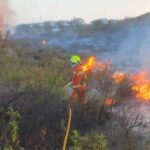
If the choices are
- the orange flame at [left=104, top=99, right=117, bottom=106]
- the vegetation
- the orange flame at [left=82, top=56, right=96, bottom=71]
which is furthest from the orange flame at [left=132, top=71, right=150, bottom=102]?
Answer: the vegetation

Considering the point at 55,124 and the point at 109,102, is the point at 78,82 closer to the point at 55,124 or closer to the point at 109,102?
the point at 109,102

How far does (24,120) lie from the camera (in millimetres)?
10664

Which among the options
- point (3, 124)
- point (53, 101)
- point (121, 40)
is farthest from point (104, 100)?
point (121, 40)

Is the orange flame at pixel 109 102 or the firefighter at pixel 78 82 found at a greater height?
the firefighter at pixel 78 82

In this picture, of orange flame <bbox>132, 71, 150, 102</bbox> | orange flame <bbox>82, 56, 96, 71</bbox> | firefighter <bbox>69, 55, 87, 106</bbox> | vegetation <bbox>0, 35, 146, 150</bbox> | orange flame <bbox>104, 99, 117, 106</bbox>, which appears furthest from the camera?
orange flame <bbox>132, 71, 150, 102</bbox>

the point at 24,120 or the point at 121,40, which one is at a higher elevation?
the point at 24,120

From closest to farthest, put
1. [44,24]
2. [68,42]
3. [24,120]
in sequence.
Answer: [24,120] → [68,42] → [44,24]

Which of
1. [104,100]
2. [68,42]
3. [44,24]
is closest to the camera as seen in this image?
[104,100]

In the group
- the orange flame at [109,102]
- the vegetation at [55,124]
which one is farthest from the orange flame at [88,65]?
the vegetation at [55,124]

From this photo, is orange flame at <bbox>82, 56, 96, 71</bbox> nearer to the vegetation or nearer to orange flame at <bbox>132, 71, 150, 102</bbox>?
the vegetation

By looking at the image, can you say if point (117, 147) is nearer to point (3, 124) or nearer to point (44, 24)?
point (3, 124)

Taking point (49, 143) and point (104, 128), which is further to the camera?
point (104, 128)

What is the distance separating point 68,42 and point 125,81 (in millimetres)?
44507

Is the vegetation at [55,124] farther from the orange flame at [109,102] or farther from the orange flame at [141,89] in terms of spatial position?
the orange flame at [141,89]
